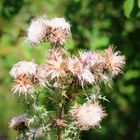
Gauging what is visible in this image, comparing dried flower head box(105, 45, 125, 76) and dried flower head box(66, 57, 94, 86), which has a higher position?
dried flower head box(105, 45, 125, 76)

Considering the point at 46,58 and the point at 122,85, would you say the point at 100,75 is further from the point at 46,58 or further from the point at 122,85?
the point at 122,85

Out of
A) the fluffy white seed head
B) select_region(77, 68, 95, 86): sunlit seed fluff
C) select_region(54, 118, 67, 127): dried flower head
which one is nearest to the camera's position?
select_region(77, 68, 95, 86): sunlit seed fluff

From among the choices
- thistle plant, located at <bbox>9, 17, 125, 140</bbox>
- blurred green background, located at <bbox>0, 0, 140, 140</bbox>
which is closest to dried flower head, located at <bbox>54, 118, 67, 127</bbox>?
thistle plant, located at <bbox>9, 17, 125, 140</bbox>

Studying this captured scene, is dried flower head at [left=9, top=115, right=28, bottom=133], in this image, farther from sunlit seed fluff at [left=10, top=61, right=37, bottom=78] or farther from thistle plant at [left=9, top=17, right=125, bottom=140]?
sunlit seed fluff at [left=10, top=61, right=37, bottom=78]

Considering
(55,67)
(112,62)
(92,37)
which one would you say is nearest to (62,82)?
(55,67)

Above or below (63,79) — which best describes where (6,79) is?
above

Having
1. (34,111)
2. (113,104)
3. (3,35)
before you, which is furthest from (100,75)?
(113,104)
